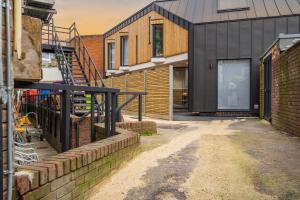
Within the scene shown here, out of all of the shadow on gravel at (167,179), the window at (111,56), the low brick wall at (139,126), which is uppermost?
the window at (111,56)

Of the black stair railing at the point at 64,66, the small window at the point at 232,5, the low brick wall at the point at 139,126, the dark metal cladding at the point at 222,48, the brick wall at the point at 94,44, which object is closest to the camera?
the low brick wall at the point at 139,126

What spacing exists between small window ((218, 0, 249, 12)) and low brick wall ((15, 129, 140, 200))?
49.8ft

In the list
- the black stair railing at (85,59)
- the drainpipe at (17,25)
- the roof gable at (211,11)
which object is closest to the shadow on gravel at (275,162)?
the drainpipe at (17,25)

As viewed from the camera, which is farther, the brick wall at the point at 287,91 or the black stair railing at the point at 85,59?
the black stair railing at the point at 85,59

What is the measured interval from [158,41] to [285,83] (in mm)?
13261

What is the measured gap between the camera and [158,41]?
2220 centimetres

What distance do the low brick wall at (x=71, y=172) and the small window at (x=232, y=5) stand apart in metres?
15.2

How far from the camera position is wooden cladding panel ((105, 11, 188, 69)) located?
19203mm

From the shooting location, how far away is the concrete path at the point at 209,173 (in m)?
4.14

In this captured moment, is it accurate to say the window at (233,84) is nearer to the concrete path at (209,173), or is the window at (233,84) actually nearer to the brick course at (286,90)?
the brick course at (286,90)

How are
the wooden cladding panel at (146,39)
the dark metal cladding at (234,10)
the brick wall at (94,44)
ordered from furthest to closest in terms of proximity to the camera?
the brick wall at (94,44) → the wooden cladding panel at (146,39) → the dark metal cladding at (234,10)

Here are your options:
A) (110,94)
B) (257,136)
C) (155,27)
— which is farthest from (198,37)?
(110,94)

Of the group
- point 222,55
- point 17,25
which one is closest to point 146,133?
point 17,25

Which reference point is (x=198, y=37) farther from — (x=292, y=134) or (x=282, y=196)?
(x=282, y=196)
